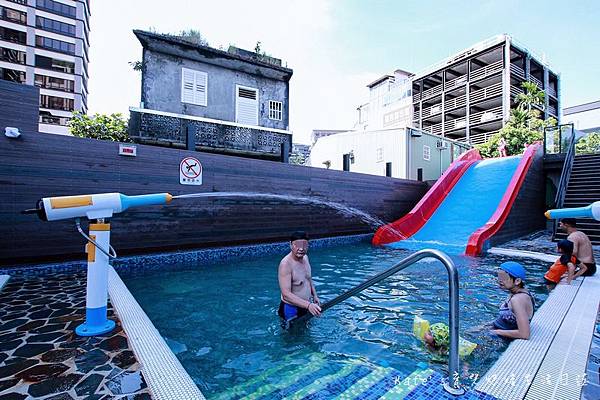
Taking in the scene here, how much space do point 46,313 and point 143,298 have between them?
1512 millimetres

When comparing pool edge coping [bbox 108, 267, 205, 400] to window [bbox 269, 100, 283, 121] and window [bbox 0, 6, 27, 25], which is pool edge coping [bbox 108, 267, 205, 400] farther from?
window [bbox 0, 6, 27, 25]

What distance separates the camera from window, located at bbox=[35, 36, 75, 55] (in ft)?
111

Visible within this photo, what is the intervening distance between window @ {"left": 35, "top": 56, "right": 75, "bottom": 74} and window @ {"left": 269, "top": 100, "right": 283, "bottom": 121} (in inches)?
1449

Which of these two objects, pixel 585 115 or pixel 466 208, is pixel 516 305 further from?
pixel 585 115

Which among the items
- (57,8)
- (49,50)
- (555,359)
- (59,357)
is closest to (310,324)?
(555,359)

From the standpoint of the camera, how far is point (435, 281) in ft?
20.7

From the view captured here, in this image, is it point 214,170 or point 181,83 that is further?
point 181,83

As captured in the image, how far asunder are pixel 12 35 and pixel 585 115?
223 feet

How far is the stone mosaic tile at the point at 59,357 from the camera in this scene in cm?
212

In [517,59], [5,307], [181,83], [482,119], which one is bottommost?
[5,307]

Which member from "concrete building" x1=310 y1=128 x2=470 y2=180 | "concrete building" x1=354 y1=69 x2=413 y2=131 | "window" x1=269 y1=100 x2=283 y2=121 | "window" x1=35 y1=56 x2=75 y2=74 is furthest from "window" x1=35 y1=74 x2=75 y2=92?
"concrete building" x1=354 y1=69 x2=413 y2=131

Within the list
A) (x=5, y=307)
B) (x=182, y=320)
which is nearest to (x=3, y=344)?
(x=5, y=307)

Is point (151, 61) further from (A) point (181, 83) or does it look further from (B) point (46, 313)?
(B) point (46, 313)

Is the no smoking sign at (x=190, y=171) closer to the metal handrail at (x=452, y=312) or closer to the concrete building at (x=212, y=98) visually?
the concrete building at (x=212, y=98)
